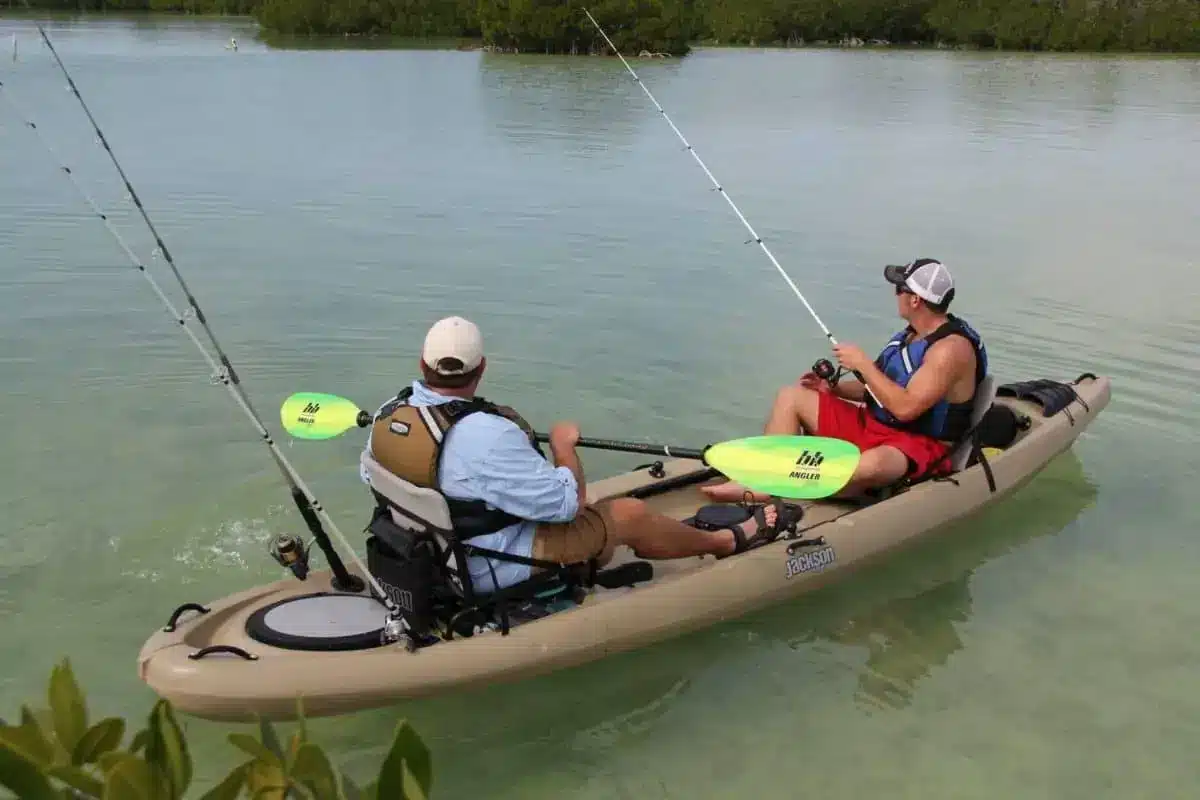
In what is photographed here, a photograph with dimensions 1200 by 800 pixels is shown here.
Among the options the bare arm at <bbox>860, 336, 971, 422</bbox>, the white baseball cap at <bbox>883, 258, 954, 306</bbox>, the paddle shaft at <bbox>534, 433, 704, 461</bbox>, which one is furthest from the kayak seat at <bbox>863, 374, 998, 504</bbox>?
the paddle shaft at <bbox>534, 433, 704, 461</bbox>

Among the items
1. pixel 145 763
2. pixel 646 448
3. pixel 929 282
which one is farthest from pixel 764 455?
pixel 145 763

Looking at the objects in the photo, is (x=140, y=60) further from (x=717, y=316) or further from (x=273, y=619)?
(x=273, y=619)

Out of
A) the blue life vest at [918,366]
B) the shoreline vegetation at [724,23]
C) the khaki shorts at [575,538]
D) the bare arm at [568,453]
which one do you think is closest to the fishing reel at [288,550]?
the khaki shorts at [575,538]

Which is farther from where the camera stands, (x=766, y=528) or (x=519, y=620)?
(x=766, y=528)

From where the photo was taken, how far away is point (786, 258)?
12.9 metres

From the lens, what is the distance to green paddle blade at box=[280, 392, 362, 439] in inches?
216

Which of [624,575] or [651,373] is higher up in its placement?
[624,575]

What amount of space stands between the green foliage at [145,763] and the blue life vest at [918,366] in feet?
15.8

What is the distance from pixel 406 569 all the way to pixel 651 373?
494cm

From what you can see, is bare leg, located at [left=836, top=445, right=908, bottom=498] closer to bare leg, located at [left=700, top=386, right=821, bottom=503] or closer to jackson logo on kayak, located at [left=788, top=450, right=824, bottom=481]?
bare leg, located at [left=700, top=386, right=821, bottom=503]

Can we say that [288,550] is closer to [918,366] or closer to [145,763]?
[145,763]

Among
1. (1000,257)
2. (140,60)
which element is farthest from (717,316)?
(140,60)

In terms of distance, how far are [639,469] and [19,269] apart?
8260 mm

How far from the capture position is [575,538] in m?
4.66
